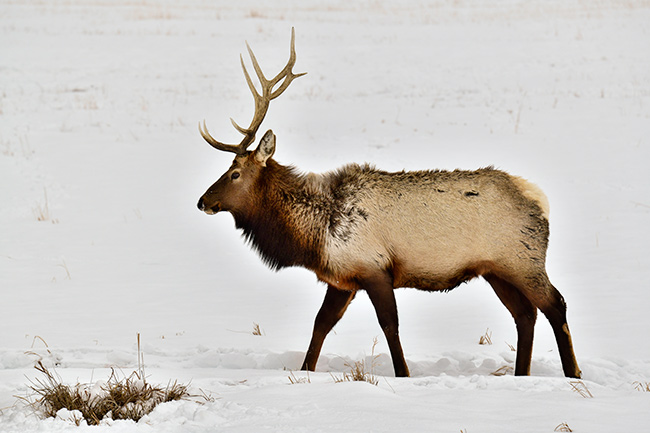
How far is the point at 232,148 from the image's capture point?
7.45 metres

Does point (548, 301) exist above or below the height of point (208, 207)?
below

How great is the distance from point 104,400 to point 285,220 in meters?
2.75

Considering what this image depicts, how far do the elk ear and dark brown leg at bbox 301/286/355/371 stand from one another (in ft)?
→ 4.16

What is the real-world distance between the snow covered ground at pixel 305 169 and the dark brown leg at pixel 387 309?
476mm

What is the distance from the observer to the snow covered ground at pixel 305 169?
5332 millimetres

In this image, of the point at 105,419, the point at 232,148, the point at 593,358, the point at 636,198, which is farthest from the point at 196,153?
the point at 105,419

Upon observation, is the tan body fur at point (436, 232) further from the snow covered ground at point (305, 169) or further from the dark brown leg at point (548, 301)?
the snow covered ground at point (305, 169)

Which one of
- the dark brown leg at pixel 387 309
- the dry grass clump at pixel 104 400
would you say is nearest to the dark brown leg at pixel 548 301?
the dark brown leg at pixel 387 309

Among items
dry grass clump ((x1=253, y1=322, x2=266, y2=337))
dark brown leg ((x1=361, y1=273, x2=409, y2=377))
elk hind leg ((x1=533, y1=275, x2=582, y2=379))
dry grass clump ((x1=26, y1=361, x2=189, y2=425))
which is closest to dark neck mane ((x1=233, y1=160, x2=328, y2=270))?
dark brown leg ((x1=361, y1=273, x2=409, y2=377))

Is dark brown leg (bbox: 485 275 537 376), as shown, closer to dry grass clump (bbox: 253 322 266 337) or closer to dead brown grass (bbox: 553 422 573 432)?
dry grass clump (bbox: 253 322 266 337)

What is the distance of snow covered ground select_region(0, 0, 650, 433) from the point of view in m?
5.33

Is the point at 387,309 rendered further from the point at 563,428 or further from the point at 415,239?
the point at 563,428

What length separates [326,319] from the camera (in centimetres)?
730

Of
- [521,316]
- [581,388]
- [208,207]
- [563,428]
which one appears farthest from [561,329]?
[208,207]
